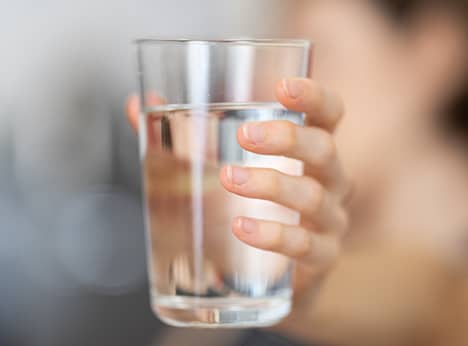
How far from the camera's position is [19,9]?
1.50m

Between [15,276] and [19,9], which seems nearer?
[15,276]

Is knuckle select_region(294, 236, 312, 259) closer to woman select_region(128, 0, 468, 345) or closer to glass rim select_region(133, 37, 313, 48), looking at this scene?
glass rim select_region(133, 37, 313, 48)

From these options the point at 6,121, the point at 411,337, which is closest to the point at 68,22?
the point at 6,121

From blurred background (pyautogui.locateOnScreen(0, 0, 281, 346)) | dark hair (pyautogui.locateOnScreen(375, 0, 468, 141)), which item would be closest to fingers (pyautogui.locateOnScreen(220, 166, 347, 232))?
blurred background (pyautogui.locateOnScreen(0, 0, 281, 346))

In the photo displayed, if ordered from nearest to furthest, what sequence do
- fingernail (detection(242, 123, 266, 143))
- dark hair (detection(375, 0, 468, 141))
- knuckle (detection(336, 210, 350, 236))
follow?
1. fingernail (detection(242, 123, 266, 143))
2. knuckle (detection(336, 210, 350, 236))
3. dark hair (detection(375, 0, 468, 141))

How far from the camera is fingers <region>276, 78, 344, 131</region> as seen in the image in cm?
50

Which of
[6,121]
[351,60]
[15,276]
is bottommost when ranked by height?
[15,276]

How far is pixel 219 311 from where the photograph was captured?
0.54 metres

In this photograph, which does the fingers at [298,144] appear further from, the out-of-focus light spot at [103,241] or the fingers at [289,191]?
the out-of-focus light spot at [103,241]

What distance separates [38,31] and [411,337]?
3.43 ft

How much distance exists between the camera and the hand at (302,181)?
0.49 m

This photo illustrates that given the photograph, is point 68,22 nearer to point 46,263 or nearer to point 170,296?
point 46,263

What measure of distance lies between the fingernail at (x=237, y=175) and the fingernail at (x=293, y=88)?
2.6 inches

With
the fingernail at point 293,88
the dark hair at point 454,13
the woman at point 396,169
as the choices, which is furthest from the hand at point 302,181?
the dark hair at point 454,13
